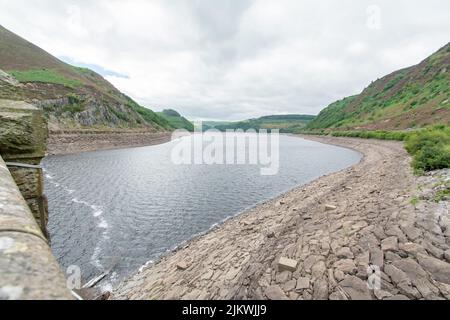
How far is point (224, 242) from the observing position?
396 inches

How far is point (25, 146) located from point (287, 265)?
237 inches

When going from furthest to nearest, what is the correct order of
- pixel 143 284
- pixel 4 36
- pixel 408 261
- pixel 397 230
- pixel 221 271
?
pixel 4 36
pixel 143 284
pixel 221 271
pixel 397 230
pixel 408 261

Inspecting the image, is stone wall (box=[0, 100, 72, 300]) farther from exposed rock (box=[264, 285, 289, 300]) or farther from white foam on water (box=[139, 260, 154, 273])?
white foam on water (box=[139, 260, 154, 273])

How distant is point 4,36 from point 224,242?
400ft

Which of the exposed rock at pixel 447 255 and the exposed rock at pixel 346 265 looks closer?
the exposed rock at pixel 447 255

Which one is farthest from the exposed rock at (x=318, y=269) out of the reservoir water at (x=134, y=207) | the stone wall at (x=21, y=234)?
the reservoir water at (x=134, y=207)

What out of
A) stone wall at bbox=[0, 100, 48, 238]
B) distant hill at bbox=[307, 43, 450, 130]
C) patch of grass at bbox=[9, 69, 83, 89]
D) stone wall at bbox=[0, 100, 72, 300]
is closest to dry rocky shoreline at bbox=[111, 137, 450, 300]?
stone wall at bbox=[0, 100, 48, 238]

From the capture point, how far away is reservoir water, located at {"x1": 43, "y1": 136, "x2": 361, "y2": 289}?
34.4 ft

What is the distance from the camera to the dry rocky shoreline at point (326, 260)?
482 cm

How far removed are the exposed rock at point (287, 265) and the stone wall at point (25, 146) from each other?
17.3ft

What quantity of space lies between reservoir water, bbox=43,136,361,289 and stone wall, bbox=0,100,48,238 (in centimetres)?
649

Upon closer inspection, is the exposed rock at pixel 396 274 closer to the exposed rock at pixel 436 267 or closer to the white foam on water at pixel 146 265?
the exposed rock at pixel 436 267
